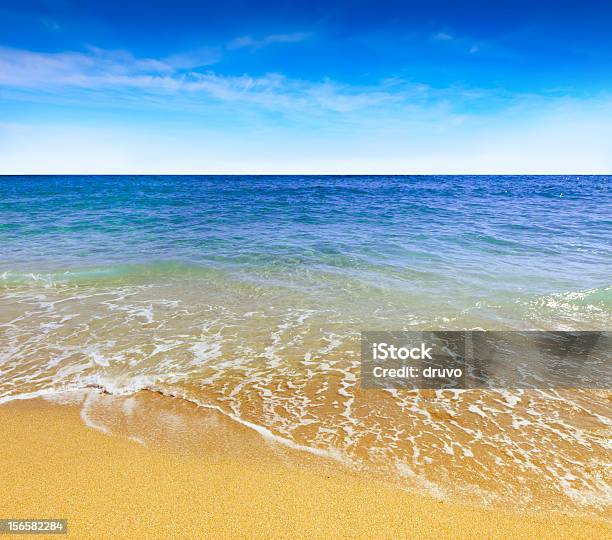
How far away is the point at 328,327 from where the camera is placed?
6.70 metres

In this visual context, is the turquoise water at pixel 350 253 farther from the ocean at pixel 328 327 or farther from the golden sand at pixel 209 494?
the golden sand at pixel 209 494

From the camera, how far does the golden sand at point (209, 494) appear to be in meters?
2.72

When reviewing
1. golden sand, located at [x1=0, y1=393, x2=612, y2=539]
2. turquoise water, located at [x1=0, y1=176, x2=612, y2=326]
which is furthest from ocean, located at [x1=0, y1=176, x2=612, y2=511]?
golden sand, located at [x1=0, y1=393, x2=612, y2=539]

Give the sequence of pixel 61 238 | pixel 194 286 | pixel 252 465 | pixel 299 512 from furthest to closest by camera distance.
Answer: pixel 61 238 < pixel 194 286 < pixel 252 465 < pixel 299 512

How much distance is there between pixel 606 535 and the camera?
2682 mm

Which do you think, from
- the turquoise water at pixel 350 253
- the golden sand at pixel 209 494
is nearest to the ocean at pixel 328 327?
the turquoise water at pixel 350 253

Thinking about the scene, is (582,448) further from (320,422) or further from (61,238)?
(61,238)

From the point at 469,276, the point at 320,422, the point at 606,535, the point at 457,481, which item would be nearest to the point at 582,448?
the point at 606,535

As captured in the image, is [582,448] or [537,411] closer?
[582,448]

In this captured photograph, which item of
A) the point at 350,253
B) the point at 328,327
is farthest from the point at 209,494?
the point at 350,253

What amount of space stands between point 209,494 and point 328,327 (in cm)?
393

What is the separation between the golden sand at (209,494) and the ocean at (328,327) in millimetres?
242

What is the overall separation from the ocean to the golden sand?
0.24 m

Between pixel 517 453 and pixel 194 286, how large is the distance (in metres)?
7.34
